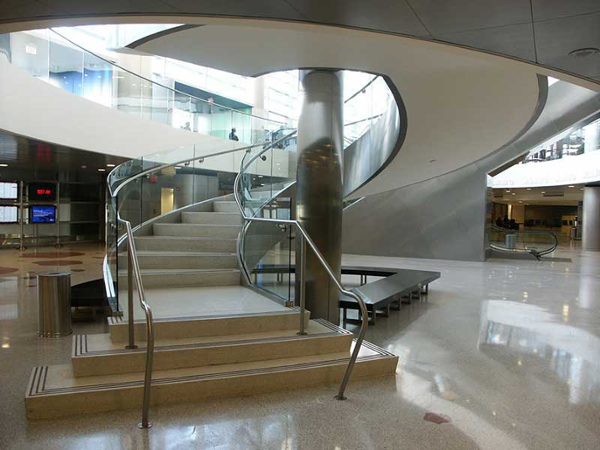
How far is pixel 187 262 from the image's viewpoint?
6.43m

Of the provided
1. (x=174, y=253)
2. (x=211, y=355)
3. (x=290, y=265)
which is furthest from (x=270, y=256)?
(x=211, y=355)

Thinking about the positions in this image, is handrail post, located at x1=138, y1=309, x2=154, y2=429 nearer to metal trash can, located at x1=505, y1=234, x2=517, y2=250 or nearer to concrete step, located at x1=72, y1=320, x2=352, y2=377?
concrete step, located at x1=72, y1=320, x2=352, y2=377

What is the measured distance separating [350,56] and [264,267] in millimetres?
2790

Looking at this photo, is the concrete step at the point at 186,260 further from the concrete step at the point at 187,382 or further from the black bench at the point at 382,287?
the concrete step at the point at 187,382

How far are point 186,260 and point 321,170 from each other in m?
2.20

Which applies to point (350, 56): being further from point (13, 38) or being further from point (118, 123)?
point (118, 123)

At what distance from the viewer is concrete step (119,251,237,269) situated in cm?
631

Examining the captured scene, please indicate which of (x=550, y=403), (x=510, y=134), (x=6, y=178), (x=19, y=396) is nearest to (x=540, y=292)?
(x=510, y=134)

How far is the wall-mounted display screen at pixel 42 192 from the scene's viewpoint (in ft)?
61.3

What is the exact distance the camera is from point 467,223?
1661 cm

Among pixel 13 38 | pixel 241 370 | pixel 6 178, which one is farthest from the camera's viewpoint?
pixel 6 178

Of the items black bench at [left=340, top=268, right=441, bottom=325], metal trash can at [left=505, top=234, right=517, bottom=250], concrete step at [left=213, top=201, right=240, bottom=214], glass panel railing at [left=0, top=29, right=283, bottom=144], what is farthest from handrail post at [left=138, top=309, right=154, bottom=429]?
metal trash can at [left=505, top=234, right=517, bottom=250]

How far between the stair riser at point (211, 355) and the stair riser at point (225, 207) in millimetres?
5206

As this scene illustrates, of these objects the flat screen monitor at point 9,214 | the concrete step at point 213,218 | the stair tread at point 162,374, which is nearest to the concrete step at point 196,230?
the concrete step at point 213,218
